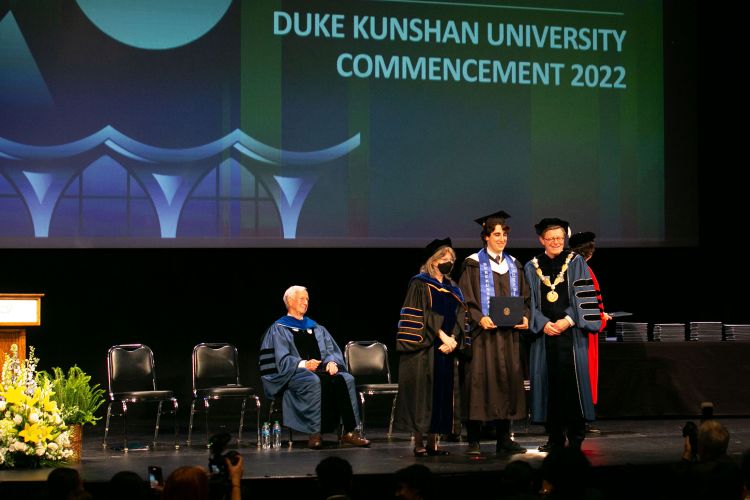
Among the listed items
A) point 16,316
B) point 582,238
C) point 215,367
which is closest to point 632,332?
point 582,238

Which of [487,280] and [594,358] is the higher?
[487,280]

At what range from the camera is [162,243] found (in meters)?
7.86

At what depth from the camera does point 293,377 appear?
23.5 feet

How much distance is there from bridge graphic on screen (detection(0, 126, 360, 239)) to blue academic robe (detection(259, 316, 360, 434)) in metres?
1.00

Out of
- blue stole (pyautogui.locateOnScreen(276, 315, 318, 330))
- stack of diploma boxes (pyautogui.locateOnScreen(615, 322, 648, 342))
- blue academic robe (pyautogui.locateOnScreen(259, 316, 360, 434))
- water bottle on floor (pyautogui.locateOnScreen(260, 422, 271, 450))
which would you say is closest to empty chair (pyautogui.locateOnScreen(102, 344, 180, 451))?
water bottle on floor (pyautogui.locateOnScreen(260, 422, 271, 450))

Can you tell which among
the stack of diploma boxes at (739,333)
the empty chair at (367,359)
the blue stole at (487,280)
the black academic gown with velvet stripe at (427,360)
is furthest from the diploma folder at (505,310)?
the stack of diploma boxes at (739,333)

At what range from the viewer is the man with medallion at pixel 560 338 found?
6402 mm

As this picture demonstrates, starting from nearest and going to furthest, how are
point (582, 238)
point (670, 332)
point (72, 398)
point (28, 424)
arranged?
point (28, 424)
point (72, 398)
point (582, 238)
point (670, 332)

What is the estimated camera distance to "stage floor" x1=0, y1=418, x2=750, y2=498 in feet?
17.6

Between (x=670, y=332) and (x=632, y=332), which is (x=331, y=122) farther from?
(x=670, y=332)

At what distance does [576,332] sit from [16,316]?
3268 mm

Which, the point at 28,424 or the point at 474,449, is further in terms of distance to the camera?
the point at 474,449

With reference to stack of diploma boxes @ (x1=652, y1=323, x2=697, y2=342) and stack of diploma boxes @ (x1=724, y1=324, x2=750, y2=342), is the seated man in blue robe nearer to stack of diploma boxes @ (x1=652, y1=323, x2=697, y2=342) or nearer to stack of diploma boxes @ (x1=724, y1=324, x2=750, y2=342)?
stack of diploma boxes @ (x1=652, y1=323, x2=697, y2=342)

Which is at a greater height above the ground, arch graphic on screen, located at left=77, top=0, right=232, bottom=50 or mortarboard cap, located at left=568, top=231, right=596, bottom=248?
arch graphic on screen, located at left=77, top=0, right=232, bottom=50
